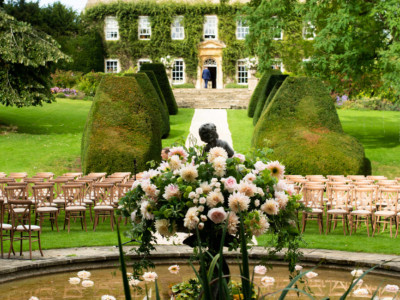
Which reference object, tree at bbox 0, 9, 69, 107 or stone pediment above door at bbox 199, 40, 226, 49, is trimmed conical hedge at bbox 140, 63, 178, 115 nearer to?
tree at bbox 0, 9, 69, 107

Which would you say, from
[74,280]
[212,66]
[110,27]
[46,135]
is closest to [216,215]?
[74,280]

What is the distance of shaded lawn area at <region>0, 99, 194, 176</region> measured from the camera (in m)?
20.0

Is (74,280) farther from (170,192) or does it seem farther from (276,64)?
(276,64)

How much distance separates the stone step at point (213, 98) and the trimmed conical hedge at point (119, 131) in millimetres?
15984

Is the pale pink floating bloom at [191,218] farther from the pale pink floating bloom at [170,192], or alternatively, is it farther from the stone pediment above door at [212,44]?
the stone pediment above door at [212,44]

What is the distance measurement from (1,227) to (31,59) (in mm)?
15568

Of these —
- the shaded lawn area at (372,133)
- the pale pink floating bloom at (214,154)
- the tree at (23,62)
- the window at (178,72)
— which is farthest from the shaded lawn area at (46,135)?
the pale pink floating bloom at (214,154)

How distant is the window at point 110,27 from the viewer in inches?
1807

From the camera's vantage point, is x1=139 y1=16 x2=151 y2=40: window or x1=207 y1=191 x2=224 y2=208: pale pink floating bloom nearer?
x1=207 y1=191 x2=224 y2=208: pale pink floating bloom

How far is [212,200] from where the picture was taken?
5.57m

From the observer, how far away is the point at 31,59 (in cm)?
2367

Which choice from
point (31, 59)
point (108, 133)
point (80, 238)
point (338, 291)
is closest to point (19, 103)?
point (31, 59)

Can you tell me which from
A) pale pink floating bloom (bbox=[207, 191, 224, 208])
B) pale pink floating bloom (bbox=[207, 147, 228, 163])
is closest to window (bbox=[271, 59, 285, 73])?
pale pink floating bloom (bbox=[207, 147, 228, 163])

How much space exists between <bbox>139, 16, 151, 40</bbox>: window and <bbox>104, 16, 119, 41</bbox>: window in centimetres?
175
